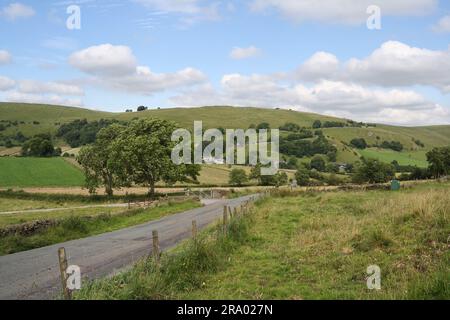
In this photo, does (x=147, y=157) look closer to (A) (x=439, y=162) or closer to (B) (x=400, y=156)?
(A) (x=439, y=162)

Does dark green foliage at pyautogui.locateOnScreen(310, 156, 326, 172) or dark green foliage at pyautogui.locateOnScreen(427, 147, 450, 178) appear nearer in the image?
dark green foliage at pyautogui.locateOnScreen(427, 147, 450, 178)

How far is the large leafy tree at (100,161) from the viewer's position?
69812mm

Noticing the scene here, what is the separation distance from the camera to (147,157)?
196 feet

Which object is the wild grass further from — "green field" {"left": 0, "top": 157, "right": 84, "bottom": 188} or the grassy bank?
"green field" {"left": 0, "top": 157, "right": 84, "bottom": 188}

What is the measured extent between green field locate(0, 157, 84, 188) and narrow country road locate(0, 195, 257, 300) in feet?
222

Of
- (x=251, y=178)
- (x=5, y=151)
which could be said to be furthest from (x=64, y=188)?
(x=5, y=151)

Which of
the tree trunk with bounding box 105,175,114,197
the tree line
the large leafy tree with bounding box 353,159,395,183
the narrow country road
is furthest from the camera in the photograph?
the large leafy tree with bounding box 353,159,395,183

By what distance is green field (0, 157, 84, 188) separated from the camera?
281 feet

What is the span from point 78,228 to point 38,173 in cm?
7298

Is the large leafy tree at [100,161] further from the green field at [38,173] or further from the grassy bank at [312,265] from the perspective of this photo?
the grassy bank at [312,265]

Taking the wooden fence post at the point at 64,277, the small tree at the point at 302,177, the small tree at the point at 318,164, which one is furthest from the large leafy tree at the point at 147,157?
the small tree at the point at 318,164

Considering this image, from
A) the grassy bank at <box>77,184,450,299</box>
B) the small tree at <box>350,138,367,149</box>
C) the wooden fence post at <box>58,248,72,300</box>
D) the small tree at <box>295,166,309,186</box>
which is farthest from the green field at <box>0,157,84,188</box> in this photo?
the small tree at <box>350,138,367,149</box>
